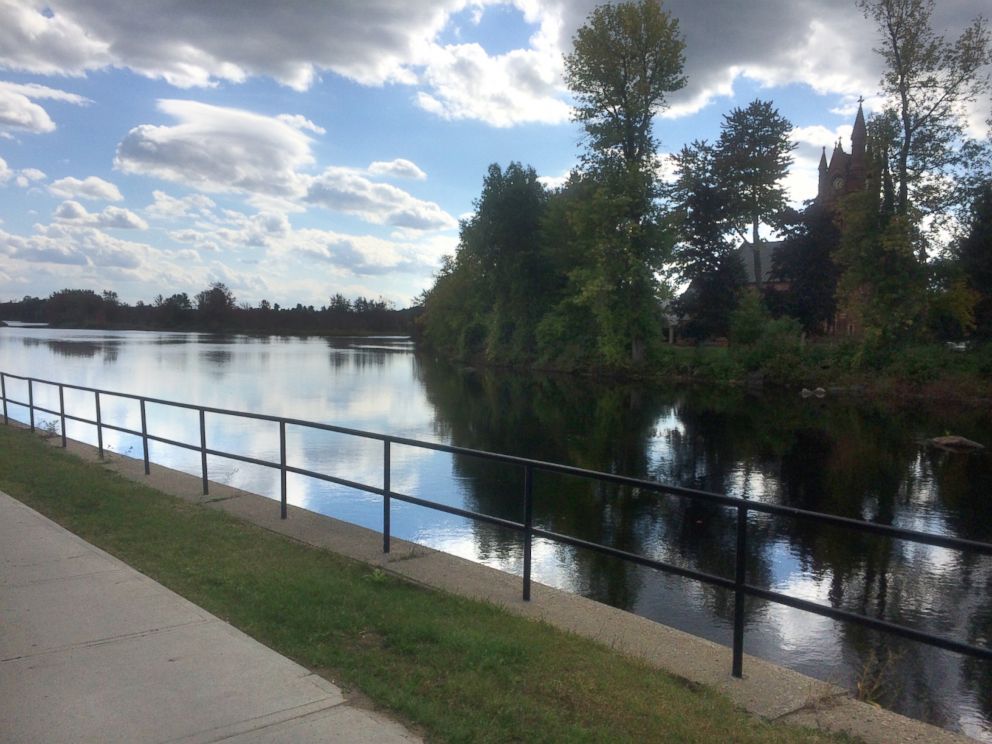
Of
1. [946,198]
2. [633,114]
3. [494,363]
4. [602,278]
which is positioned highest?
[633,114]

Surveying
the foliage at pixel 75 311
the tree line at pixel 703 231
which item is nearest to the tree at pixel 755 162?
the tree line at pixel 703 231

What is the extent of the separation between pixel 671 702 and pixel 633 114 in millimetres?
43471

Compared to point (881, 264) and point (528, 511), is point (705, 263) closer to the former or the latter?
point (881, 264)

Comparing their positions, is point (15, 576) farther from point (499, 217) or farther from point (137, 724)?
point (499, 217)

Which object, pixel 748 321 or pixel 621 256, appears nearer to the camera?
pixel 748 321

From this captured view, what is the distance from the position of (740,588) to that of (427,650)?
176cm

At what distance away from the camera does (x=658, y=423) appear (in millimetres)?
24797

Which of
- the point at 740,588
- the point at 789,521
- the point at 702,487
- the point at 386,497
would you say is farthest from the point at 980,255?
the point at 740,588

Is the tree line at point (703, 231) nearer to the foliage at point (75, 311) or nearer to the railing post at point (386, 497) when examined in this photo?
the railing post at point (386, 497)

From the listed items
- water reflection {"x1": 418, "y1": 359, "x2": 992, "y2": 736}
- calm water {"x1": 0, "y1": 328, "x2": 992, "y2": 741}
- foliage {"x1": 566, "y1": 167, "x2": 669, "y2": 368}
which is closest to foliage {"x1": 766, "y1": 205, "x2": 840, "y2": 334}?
foliage {"x1": 566, "y1": 167, "x2": 669, "y2": 368}

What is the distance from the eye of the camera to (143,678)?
3.87 m

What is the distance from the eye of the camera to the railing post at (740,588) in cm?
433

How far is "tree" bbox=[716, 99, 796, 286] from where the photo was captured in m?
56.0

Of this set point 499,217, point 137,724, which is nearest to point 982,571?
point 137,724
